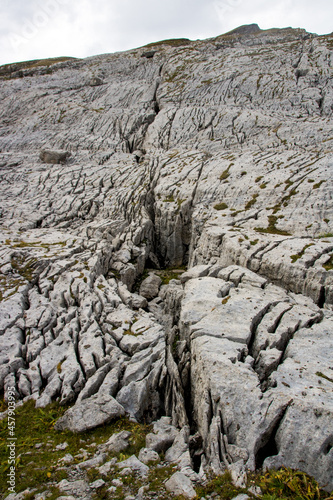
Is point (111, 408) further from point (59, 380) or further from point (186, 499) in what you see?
point (186, 499)

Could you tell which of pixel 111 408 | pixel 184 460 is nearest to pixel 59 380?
pixel 111 408

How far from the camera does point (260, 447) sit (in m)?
12.9

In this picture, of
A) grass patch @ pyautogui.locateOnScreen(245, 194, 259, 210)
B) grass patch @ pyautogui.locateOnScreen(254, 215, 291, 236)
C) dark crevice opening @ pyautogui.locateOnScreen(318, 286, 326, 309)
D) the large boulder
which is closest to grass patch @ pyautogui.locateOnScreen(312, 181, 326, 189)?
grass patch @ pyautogui.locateOnScreen(254, 215, 291, 236)

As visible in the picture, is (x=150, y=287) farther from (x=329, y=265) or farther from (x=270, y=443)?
(x=270, y=443)

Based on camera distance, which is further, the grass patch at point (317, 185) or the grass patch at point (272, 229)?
the grass patch at point (317, 185)

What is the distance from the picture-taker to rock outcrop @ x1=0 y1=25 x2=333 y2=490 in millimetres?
14438

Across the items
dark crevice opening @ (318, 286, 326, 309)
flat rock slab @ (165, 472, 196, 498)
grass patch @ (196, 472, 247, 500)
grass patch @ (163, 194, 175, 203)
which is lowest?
flat rock slab @ (165, 472, 196, 498)

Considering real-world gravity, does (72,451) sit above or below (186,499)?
below

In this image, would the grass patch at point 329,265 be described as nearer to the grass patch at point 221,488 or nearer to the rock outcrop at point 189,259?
the rock outcrop at point 189,259

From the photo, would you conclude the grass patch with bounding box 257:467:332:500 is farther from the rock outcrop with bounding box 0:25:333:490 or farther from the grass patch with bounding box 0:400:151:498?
the grass patch with bounding box 0:400:151:498

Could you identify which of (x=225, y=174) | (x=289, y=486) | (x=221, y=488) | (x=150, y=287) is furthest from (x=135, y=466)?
(x=225, y=174)

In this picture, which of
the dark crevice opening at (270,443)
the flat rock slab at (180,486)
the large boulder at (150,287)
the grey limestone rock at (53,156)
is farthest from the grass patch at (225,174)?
the flat rock slab at (180,486)

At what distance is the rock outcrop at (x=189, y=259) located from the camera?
47.4 feet

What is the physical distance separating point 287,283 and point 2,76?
136 meters
